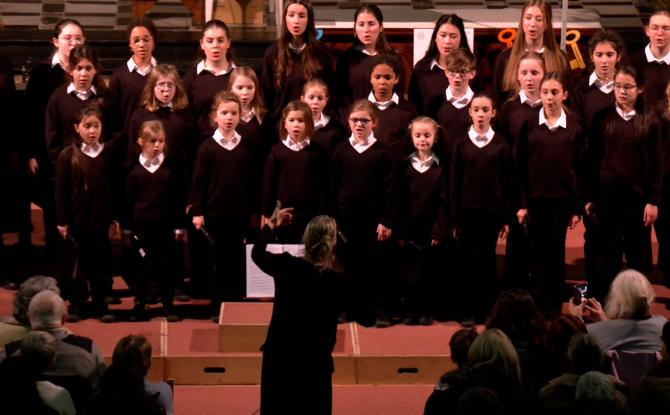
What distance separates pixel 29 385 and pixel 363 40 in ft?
13.7

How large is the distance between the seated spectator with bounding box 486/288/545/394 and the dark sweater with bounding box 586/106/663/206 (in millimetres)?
2544

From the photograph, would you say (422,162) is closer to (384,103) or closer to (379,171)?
(379,171)

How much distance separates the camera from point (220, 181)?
916 centimetres

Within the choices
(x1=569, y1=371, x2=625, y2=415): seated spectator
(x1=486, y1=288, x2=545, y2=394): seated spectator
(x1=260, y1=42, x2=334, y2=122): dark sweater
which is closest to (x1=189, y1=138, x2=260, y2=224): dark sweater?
(x1=260, y1=42, x2=334, y2=122): dark sweater

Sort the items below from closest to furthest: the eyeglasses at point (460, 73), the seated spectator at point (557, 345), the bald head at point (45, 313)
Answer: the seated spectator at point (557, 345) < the bald head at point (45, 313) < the eyeglasses at point (460, 73)

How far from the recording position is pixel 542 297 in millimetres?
9258

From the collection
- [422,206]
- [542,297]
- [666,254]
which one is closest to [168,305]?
[422,206]

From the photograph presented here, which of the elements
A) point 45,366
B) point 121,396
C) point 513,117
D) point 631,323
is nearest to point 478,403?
point 121,396

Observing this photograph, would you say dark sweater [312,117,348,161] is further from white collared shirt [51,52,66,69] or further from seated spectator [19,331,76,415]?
seated spectator [19,331,76,415]

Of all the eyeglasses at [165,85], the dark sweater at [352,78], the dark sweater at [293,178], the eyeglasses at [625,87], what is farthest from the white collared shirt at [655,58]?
the eyeglasses at [165,85]

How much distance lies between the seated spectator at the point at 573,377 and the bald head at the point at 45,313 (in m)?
2.13

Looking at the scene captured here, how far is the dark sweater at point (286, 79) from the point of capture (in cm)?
959

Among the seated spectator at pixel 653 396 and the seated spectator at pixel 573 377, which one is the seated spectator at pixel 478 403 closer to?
the seated spectator at pixel 573 377

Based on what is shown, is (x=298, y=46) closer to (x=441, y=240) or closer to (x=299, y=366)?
(x=441, y=240)
